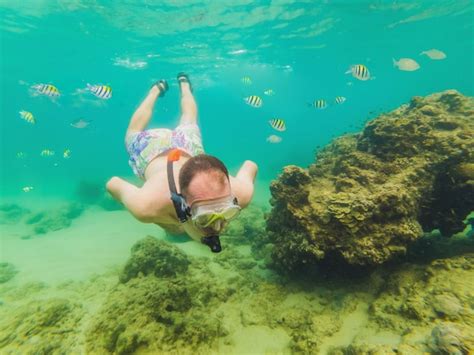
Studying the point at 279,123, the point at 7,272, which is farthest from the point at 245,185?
the point at 7,272

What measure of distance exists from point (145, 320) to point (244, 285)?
2399 millimetres

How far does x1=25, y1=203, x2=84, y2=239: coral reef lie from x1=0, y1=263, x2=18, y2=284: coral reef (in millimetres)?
5894

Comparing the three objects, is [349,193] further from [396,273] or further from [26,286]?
[26,286]

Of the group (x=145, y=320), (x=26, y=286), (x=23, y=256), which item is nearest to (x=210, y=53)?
(x=23, y=256)

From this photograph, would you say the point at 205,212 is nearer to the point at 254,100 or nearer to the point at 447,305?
the point at 447,305

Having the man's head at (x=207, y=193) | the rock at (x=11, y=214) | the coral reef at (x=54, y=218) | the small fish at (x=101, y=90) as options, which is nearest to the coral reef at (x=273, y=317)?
the man's head at (x=207, y=193)

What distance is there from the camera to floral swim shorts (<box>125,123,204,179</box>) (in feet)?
17.5

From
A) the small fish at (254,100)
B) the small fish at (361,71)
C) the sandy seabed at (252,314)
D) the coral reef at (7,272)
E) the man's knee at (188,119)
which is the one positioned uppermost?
the small fish at (361,71)

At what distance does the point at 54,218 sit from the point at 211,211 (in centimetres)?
1658

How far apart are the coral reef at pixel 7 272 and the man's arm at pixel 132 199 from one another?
253 inches

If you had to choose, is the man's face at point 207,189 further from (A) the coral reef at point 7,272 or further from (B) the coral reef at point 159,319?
(A) the coral reef at point 7,272

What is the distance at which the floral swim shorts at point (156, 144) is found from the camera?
533 cm

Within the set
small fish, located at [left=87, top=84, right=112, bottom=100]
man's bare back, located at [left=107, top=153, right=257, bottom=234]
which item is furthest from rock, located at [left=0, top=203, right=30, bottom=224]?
man's bare back, located at [left=107, top=153, right=257, bottom=234]

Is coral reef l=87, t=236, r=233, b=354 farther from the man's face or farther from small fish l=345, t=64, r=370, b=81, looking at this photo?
small fish l=345, t=64, r=370, b=81
